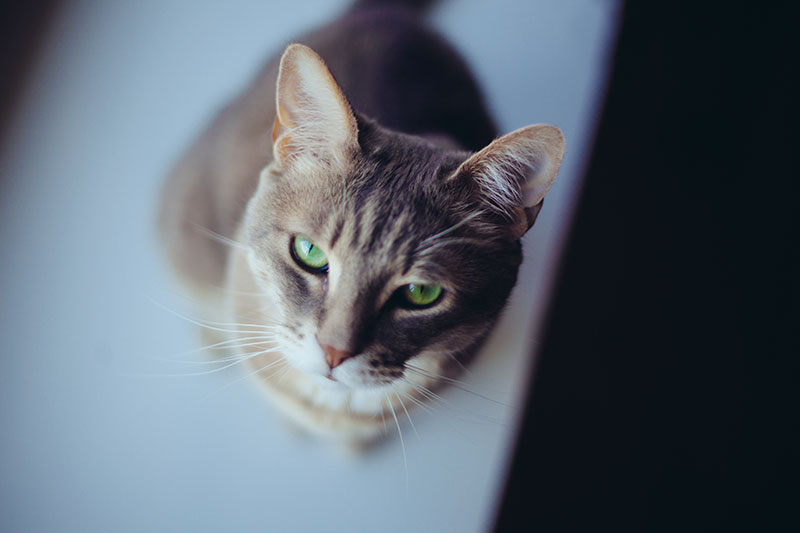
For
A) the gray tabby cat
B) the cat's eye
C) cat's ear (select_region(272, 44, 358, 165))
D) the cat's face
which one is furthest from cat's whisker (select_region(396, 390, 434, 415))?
cat's ear (select_region(272, 44, 358, 165))

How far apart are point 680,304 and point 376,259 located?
957 millimetres

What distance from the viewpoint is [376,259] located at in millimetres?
649

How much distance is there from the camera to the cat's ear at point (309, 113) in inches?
23.5

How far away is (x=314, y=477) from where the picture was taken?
90cm

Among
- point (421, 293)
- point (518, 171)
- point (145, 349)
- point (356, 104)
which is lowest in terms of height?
point (145, 349)

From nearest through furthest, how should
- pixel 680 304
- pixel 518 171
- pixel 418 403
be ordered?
1. pixel 518 171
2. pixel 418 403
3. pixel 680 304

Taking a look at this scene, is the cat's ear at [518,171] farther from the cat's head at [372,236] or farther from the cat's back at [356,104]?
the cat's back at [356,104]

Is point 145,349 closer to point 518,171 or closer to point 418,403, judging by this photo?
point 418,403

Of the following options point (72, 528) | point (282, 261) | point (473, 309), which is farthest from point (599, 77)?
point (72, 528)

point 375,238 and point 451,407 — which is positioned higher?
point 375,238

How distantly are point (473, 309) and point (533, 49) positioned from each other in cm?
65

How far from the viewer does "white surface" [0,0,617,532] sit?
0.81 meters

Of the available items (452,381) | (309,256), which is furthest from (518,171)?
(452,381)

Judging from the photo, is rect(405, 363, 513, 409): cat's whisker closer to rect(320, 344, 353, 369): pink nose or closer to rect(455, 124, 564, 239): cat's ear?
rect(320, 344, 353, 369): pink nose
